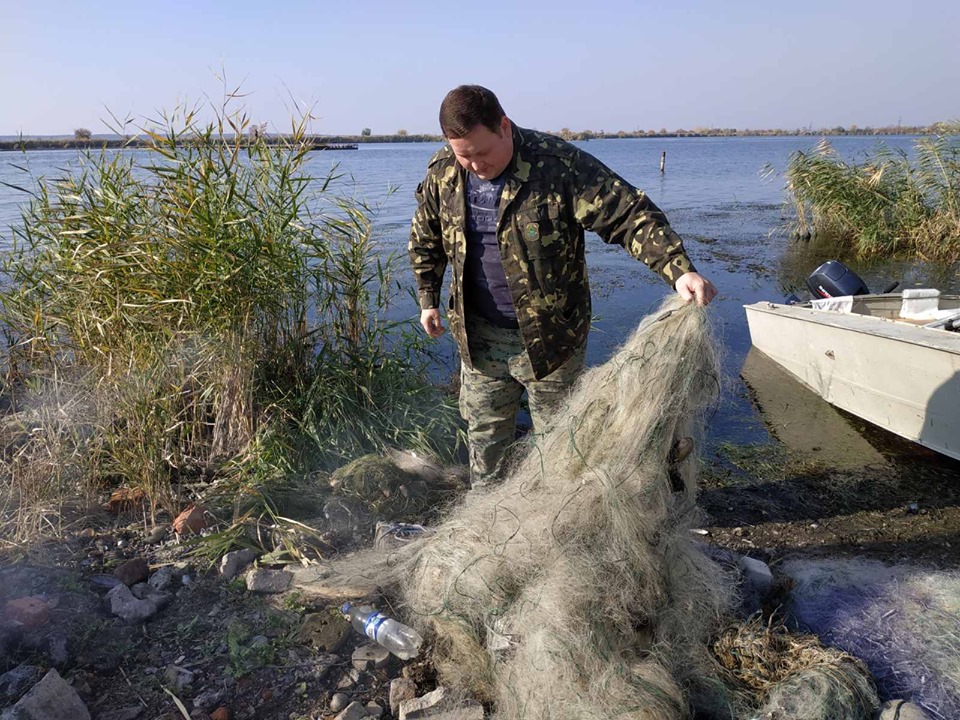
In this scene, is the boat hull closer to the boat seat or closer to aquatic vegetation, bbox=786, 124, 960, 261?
the boat seat

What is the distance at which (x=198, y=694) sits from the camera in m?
2.66

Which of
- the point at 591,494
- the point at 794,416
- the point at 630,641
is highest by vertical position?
the point at 591,494

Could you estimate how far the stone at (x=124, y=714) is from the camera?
254cm

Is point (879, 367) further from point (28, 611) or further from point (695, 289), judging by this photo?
point (28, 611)

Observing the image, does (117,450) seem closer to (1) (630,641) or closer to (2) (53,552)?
(2) (53,552)

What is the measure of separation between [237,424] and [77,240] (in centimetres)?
168

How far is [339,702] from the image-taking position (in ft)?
8.52

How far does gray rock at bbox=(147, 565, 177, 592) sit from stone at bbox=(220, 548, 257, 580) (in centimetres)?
23

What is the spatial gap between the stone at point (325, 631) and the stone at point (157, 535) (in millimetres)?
1202

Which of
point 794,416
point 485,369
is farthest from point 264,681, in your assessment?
point 794,416

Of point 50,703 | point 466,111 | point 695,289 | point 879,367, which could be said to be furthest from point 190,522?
point 879,367

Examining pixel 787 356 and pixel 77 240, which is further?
pixel 787 356

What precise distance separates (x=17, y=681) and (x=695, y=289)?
2873 mm

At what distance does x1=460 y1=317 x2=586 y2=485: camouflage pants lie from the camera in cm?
338
